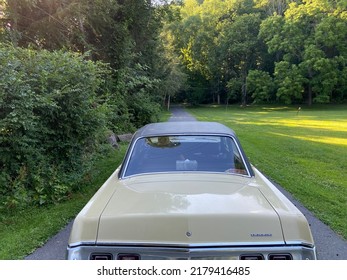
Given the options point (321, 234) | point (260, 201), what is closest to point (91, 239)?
point (260, 201)

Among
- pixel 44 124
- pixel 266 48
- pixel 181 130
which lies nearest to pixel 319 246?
pixel 181 130

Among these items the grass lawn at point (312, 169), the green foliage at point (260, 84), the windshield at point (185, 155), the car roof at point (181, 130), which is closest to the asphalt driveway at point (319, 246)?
the grass lawn at point (312, 169)

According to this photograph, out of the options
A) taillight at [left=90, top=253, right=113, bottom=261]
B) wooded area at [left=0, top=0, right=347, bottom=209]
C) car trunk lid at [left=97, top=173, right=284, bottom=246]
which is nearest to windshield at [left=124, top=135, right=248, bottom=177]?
car trunk lid at [left=97, top=173, right=284, bottom=246]

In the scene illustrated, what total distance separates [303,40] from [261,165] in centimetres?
4581

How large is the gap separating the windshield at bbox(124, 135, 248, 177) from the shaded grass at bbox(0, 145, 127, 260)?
1804mm

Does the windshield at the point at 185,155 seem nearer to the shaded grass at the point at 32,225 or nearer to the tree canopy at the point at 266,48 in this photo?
the shaded grass at the point at 32,225

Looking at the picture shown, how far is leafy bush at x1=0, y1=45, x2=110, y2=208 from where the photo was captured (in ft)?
17.2

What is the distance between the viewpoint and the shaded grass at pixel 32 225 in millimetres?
4005

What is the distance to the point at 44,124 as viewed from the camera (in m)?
6.25

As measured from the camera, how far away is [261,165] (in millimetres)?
9219

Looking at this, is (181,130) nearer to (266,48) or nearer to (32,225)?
(32,225)

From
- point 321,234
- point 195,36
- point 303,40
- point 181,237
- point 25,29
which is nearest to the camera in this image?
point 181,237

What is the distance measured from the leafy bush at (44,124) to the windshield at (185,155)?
2.56 meters

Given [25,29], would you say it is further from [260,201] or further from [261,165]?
[260,201]
